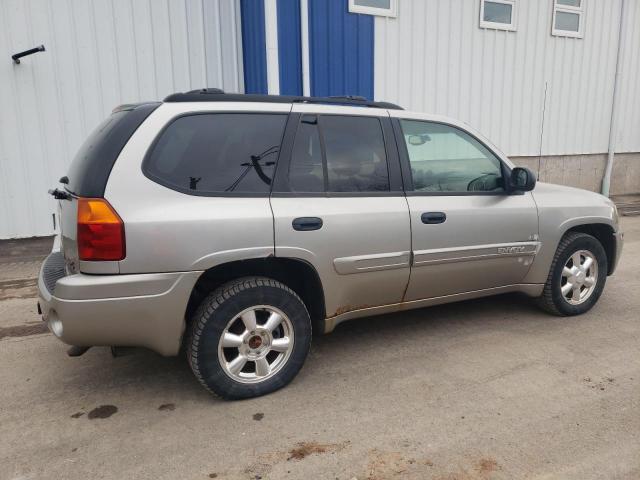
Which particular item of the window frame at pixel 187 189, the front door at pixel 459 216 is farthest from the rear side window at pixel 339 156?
the front door at pixel 459 216

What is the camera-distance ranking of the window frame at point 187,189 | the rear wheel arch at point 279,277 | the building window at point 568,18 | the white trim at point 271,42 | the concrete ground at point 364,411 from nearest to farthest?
the concrete ground at point 364,411, the window frame at point 187,189, the rear wheel arch at point 279,277, the white trim at point 271,42, the building window at point 568,18

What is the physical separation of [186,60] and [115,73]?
976 mm

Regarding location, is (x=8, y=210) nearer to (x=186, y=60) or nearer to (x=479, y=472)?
(x=186, y=60)

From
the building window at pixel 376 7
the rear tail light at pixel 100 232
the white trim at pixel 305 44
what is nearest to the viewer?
the rear tail light at pixel 100 232

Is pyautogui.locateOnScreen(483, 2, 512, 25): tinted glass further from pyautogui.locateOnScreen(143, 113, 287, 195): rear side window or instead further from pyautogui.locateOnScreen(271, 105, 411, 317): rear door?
pyautogui.locateOnScreen(143, 113, 287, 195): rear side window

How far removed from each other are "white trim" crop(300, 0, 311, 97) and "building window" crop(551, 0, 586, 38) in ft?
18.3

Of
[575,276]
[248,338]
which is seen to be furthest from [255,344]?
[575,276]

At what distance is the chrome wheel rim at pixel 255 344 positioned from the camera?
3.02 m

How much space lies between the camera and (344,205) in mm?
3297

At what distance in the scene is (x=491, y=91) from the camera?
985 cm

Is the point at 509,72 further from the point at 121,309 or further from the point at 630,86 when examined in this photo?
the point at 121,309

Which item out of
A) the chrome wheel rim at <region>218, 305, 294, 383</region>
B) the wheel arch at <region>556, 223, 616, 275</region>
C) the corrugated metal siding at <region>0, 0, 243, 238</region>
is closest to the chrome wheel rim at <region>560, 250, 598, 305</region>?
the wheel arch at <region>556, 223, 616, 275</region>

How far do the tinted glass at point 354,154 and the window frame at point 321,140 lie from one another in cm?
3

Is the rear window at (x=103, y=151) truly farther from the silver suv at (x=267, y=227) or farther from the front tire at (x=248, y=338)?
the front tire at (x=248, y=338)
